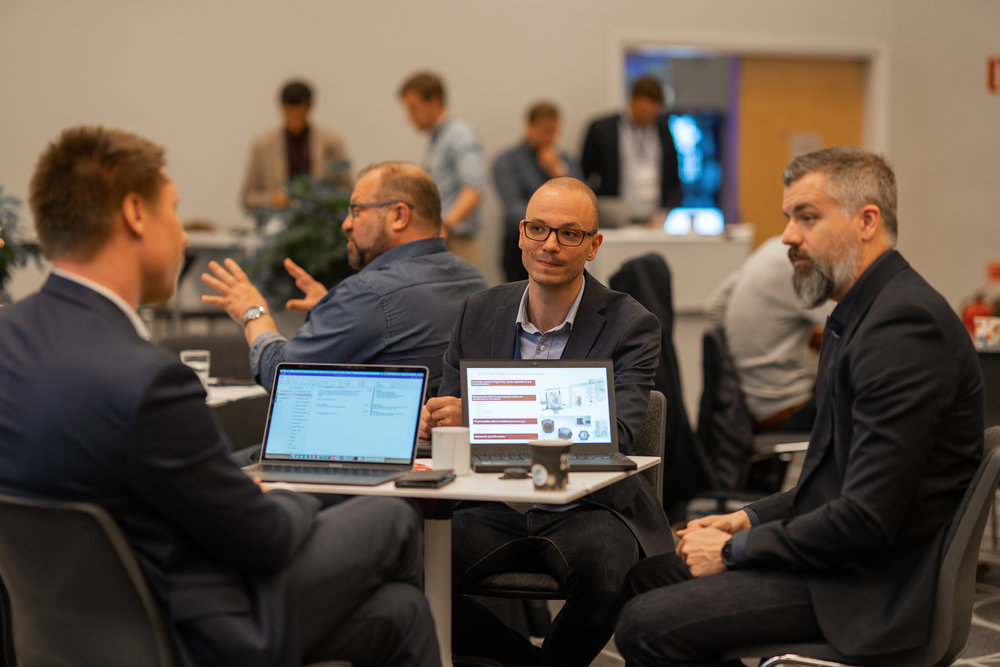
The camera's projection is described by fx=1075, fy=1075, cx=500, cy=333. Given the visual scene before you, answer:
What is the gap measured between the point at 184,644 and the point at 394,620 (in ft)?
1.31

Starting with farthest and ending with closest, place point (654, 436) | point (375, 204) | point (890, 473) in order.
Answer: point (375, 204) → point (654, 436) → point (890, 473)

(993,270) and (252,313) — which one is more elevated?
(252,313)

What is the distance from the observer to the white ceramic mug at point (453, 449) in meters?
2.24

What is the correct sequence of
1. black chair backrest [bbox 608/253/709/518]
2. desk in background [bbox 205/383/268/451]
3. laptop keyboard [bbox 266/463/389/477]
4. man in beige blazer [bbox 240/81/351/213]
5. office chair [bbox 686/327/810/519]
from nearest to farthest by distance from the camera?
laptop keyboard [bbox 266/463/389/477], desk in background [bbox 205/383/268/451], black chair backrest [bbox 608/253/709/518], office chair [bbox 686/327/810/519], man in beige blazer [bbox 240/81/351/213]

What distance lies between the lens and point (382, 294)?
2.99m

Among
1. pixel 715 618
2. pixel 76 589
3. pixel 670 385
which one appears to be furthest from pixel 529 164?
pixel 76 589

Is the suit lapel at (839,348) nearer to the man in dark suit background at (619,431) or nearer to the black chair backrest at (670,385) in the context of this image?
the man in dark suit background at (619,431)

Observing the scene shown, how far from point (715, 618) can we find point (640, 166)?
5772mm

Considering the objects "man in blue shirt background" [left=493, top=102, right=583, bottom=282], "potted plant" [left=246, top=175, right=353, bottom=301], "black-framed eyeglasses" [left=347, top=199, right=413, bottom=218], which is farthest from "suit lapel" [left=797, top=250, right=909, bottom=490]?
"man in blue shirt background" [left=493, top=102, right=583, bottom=282]

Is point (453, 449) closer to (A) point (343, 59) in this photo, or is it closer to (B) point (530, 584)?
(B) point (530, 584)

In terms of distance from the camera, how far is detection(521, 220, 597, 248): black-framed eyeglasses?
271 cm

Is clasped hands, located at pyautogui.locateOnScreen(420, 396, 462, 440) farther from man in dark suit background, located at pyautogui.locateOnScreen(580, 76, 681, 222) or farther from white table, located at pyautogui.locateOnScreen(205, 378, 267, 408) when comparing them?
man in dark suit background, located at pyautogui.locateOnScreen(580, 76, 681, 222)

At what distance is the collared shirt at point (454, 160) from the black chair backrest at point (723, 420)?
2520 mm

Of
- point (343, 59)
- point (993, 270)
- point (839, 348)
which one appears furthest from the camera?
point (993, 270)
